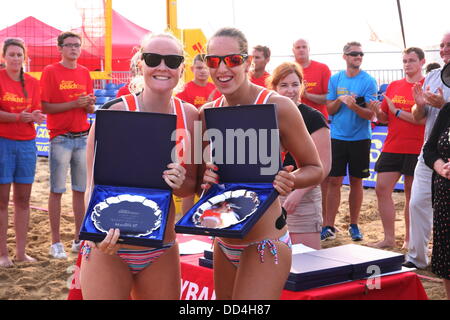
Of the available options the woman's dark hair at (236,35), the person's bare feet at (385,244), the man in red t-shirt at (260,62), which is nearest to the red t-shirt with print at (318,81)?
the man in red t-shirt at (260,62)

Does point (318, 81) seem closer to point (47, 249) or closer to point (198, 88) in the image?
point (198, 88)

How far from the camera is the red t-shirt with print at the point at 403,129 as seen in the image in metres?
6.09

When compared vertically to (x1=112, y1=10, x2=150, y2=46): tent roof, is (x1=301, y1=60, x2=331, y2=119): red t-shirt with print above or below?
below

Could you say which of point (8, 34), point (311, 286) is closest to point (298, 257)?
point (311, 286)

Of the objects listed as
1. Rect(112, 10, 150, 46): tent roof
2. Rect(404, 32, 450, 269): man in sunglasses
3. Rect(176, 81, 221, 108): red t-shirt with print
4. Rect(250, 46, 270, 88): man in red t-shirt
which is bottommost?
Rect(404, 32, 450, 269): man in sunglasses

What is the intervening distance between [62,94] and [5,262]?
1793mm

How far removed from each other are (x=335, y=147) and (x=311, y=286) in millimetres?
4067

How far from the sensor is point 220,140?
2.54 meters

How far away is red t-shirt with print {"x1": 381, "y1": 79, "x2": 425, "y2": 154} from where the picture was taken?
6094 millimetres

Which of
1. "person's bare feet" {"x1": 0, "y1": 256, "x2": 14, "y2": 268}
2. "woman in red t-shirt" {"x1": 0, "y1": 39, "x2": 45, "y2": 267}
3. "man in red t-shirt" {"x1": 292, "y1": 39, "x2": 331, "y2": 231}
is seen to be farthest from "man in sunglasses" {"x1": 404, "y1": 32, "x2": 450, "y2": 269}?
"person's bare feet" {"x1": 0, "y1": 256, "x2": 14, "y2": 268}

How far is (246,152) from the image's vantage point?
250 cm

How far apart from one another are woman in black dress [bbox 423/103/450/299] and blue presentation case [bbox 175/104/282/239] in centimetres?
177

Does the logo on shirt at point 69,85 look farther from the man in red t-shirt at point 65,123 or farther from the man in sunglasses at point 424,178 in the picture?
the man in sunglasses at point 424,178

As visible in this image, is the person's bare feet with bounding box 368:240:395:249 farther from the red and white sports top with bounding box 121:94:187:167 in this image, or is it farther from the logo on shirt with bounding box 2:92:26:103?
the red and white sports top with bounding box 121:94:187:167
